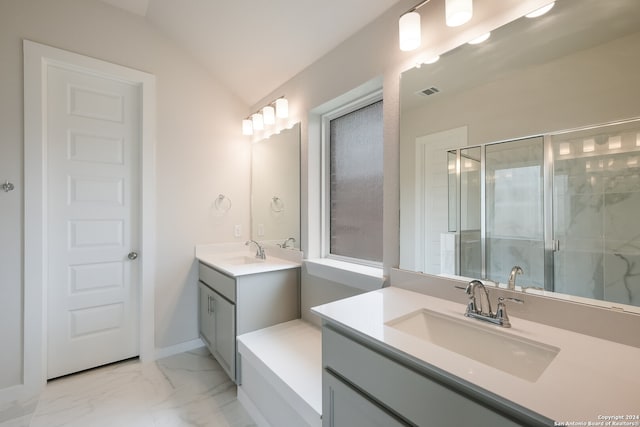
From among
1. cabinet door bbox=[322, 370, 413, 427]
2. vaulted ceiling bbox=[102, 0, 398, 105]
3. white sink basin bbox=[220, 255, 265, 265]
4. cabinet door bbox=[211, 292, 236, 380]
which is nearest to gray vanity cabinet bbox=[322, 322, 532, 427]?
cabinet door bbox=[322, 370, 413, 427]

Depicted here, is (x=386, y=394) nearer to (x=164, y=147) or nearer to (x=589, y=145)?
(x=589, y=145)

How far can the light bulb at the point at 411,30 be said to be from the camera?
132cm

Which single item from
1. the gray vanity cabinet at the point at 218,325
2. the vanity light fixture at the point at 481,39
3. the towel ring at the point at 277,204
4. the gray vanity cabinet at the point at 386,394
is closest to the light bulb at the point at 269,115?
the towel ring at the point at 277,204

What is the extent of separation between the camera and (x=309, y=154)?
7.07 ft

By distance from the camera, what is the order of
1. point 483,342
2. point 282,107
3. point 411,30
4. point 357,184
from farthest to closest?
point 282,107
point 357,184
point 411,30
point 483,342

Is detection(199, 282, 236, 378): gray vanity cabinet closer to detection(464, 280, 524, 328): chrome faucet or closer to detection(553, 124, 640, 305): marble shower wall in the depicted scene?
detection(464, 280, 524, 328): chrome faucet

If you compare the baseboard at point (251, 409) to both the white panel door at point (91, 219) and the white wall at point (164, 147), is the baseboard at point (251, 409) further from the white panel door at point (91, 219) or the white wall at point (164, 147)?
the white panel door at point (91, 219)

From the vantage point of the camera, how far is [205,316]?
8.00 ft

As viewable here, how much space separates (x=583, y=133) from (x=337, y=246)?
1.53m

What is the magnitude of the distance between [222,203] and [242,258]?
0.59 meters

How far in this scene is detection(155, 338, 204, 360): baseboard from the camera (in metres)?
2.44

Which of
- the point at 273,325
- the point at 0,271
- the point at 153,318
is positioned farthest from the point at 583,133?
the point at 0,271

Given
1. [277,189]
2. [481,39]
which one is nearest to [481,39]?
[481,39]

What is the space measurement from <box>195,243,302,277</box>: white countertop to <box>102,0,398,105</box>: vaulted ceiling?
1.48m
